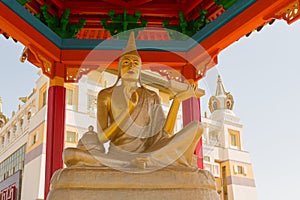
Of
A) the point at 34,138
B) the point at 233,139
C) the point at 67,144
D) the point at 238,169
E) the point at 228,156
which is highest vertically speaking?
the point at 233,139

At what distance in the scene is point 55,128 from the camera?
18.2 feet

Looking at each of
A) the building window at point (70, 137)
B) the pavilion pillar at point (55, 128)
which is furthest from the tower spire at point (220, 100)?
the pavilion pillar at point (55, 128)

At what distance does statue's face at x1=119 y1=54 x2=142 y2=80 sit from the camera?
12.5ft

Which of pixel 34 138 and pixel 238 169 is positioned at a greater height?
pixel 34 138

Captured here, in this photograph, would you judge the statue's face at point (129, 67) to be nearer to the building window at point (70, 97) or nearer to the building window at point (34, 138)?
the building window at point (70, 97)

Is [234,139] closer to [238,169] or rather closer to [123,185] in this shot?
[238,169]

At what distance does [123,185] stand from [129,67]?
3.58ft

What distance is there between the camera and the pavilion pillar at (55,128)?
5.38 metres

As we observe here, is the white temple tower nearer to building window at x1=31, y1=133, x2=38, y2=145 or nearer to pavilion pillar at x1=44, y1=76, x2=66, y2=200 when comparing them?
building window at x1=31, y1=133, x2=38, y2=145

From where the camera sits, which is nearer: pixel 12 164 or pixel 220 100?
pixel 12 164

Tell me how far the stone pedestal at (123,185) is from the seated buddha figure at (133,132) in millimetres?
126

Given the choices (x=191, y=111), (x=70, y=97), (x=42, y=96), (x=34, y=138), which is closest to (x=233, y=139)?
(x=42, y=96)

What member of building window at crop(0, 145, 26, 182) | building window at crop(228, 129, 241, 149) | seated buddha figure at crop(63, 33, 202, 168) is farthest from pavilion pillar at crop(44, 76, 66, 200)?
building window at crop(228, 129, 241, 149)

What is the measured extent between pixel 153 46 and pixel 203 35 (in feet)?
2.06
